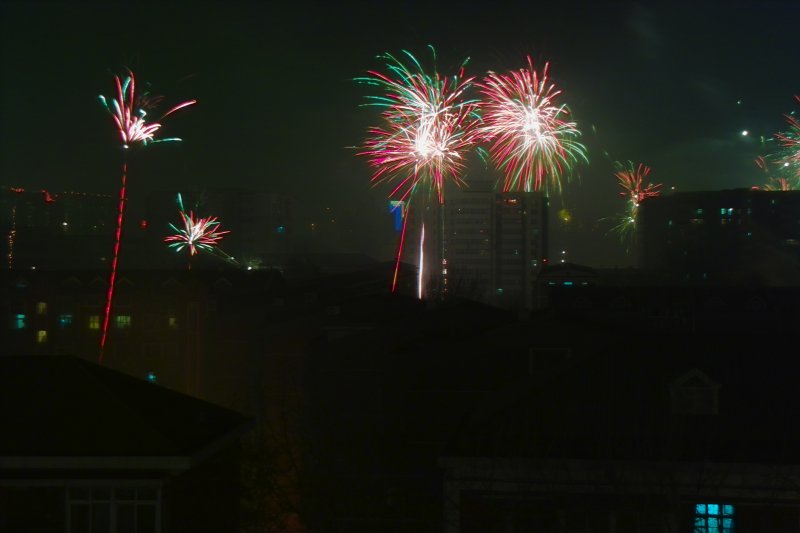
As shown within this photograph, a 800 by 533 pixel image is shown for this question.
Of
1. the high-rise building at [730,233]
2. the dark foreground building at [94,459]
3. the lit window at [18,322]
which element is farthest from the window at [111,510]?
the high-rise building at [730,233]

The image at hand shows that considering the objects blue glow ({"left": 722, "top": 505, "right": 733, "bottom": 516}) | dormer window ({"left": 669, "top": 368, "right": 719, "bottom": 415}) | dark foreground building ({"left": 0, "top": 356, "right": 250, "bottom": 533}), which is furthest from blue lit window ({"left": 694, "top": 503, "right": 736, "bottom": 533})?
dark foreground building ({"left": 0, "top": 356, "right": 250, "bottom": 533})

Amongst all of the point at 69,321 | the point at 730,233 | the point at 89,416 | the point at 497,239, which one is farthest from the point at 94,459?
the point at 497,239

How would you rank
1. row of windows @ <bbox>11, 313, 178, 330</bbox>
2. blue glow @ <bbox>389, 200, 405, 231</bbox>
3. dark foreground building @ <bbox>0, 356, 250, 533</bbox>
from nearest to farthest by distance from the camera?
dark foreground building @ <bbox>0, 356, 250, 533</bbox> < blue glow @ <bbox>389, 200, 405, 231</bbox> < row of windows @ <bbox>11, 313, 178, 330</bbox>

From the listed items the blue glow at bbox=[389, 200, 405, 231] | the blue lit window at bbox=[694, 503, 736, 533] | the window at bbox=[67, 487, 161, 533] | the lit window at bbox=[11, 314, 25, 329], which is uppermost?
the blue glow at bbox=[389, 200, 405, 231]

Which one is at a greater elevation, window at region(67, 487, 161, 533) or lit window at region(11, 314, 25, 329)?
lit window at region(11, 314, 25, 329)

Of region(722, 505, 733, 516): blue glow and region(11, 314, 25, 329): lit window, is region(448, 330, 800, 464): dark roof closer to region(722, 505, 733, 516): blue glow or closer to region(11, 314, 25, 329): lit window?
region(722, 505, 733, 516): blue glow

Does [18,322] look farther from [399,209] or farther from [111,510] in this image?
[111,510]

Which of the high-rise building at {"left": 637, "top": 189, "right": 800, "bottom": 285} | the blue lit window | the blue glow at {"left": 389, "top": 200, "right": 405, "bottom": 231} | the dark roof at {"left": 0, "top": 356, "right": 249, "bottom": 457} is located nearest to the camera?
the dark roof at {"left": 0, "top": 356, "right": 249, "bottom": 457}
